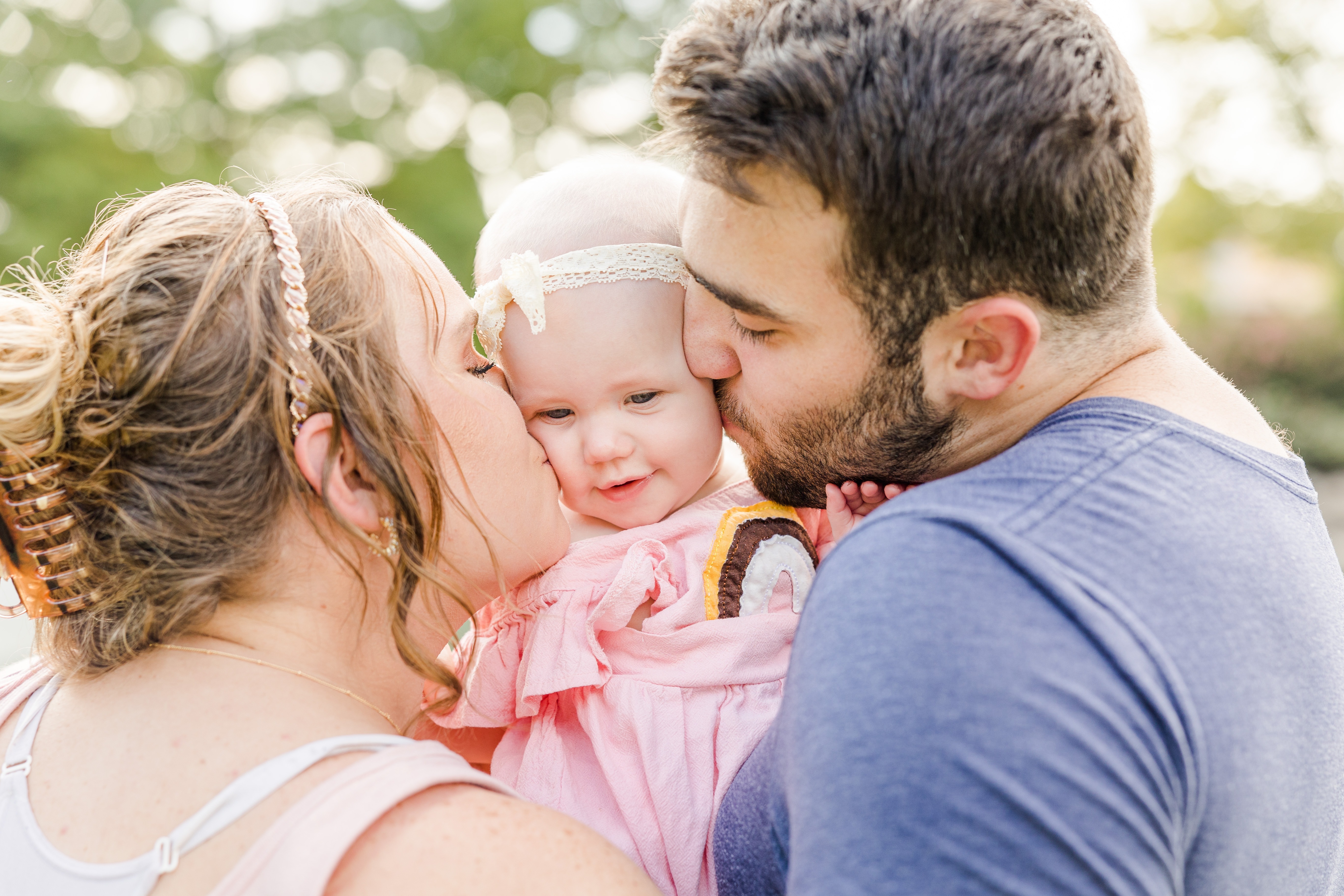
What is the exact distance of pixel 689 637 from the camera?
2178mm

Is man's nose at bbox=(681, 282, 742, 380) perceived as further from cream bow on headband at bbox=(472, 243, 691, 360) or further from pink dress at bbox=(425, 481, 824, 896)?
pink dress at bbox=(425, 481, 824, 896)

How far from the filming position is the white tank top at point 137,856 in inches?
56.6

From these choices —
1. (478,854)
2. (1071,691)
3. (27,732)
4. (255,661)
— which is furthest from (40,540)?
(1071,691)

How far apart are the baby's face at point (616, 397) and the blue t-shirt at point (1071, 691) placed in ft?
3.20

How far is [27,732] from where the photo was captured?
1.72 m

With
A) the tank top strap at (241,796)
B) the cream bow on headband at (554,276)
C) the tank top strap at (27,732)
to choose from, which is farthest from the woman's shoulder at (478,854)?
the cream bow on headband at (554,276)

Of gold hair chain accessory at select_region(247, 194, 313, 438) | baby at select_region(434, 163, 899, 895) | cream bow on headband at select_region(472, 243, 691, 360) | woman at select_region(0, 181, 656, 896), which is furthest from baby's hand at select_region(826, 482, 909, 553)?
gold hair chain accessory at select_region(247, 194, 313, 438)

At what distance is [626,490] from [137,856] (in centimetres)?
128

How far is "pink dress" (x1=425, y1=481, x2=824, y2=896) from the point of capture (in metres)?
2.01

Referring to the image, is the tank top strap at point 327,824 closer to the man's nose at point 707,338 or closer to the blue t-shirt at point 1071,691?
the blue t-shirt at point 1071,691

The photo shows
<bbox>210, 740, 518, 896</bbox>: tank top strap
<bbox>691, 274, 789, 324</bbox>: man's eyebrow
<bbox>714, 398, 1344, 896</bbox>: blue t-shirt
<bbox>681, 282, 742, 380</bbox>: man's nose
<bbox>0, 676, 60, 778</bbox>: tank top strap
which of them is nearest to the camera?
<bbox>714, 398, 1344, 896</bbox>: blue t-shirt

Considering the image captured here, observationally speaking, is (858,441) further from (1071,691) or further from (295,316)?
(295,316)

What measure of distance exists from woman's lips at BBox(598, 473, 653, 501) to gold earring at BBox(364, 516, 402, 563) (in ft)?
2.13

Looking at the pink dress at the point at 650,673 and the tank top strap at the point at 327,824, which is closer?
the tank top strap at the point at 327,824
